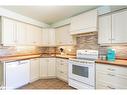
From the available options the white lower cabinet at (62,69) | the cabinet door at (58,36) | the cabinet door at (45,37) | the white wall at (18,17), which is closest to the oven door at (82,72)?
the white lower cabinet at (62,69)

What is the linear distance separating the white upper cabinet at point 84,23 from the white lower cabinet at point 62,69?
3.37 feet

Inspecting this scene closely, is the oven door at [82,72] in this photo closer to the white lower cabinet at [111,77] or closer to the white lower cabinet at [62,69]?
the white lower cabinet at [111,77]

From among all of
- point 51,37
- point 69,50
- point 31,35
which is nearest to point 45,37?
point 51,37

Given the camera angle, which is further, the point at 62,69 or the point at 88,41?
the point at 62,69

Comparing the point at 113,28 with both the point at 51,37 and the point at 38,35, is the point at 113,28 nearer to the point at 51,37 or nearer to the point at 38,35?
the point at 51,37

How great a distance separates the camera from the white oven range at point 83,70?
2889mm

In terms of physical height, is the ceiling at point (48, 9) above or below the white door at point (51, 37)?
above

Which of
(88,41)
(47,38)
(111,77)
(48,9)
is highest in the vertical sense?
(48,9)

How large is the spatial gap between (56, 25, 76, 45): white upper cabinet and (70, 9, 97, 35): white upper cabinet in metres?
0.31

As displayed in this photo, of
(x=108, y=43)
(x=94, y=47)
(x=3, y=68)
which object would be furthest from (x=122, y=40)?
(x=3, y=68)

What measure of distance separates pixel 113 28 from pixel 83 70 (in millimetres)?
1247

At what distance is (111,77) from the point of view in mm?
2480

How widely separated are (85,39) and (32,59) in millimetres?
1857

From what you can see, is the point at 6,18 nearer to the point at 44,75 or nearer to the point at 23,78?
the point at 23,78
